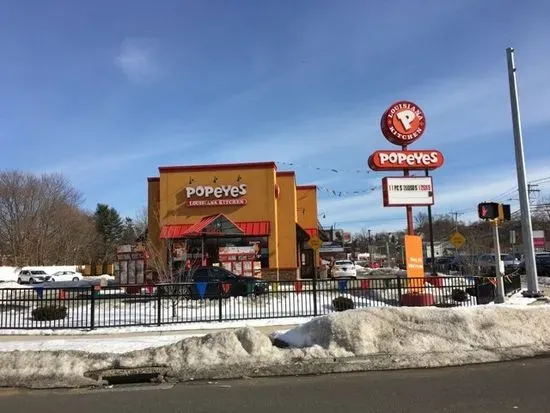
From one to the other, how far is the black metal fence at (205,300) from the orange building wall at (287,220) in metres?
16.9

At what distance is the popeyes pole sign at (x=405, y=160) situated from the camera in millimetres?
27016

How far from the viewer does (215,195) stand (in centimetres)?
3625

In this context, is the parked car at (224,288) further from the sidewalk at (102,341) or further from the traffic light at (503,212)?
the traffic light at (503,212)

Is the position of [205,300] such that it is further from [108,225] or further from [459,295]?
[108,225]

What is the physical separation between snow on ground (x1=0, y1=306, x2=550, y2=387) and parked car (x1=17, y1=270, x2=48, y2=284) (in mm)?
51526

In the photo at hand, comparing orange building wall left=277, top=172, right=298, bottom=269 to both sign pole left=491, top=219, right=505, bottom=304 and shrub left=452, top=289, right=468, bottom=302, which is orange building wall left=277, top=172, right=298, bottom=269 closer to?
shrub left=452, top=289, right=468, bottom=302

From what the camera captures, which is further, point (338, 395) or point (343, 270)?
point (343, 270)

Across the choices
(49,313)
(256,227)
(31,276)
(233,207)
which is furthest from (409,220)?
(31,276)

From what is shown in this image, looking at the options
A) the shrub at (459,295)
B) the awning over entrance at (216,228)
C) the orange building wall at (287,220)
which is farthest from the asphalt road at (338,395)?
the orange building wall at (287,220)

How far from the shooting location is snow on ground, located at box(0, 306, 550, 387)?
32.0 ft

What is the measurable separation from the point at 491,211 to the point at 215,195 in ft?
68.9

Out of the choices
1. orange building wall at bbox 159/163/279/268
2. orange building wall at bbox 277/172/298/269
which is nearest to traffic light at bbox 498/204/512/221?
orange building wall at bbox 159/163/279/268

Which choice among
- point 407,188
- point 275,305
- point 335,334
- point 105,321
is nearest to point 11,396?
point 335,334

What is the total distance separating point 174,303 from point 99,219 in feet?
307
